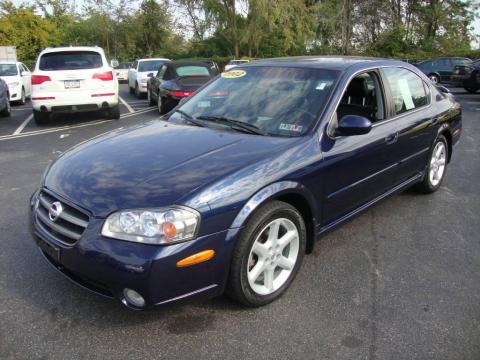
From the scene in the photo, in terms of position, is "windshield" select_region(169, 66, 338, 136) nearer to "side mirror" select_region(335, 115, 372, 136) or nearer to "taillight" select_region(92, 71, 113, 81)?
"side mirror" select_region(335, 115, 372, 136)

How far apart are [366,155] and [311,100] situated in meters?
0.65

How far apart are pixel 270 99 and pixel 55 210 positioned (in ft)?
5.92

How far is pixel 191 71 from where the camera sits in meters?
12.5

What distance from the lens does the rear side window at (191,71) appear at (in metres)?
12.3

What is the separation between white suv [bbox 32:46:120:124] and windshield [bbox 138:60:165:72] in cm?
706

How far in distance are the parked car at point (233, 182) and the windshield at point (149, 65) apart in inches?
542

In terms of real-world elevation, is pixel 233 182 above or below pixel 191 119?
below

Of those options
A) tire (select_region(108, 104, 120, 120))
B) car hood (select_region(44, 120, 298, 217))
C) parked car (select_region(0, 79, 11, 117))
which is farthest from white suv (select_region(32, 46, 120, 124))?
car hood (select_region(44, 120, 298, 217))

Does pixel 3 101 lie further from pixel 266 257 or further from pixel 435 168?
pixel 266 257

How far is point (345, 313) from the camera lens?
2850 millimetres

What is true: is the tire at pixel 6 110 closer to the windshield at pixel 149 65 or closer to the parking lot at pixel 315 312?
the windshield at pixel 149 65

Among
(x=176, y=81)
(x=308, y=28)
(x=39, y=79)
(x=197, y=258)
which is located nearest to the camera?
(x=197, y=258)

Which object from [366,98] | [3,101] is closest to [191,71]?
[3,101]

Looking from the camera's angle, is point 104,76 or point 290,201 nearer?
point 290,201
